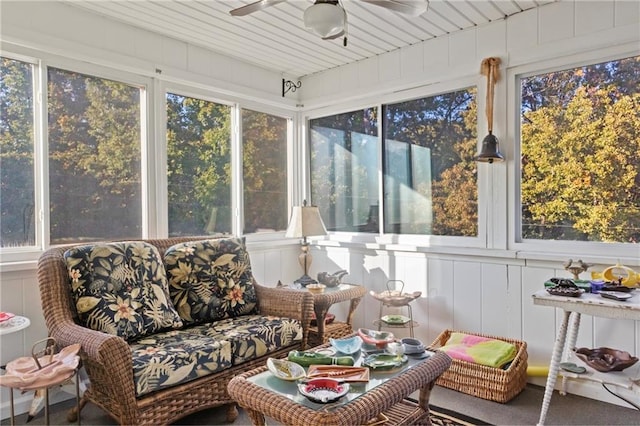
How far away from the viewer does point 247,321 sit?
2654mm

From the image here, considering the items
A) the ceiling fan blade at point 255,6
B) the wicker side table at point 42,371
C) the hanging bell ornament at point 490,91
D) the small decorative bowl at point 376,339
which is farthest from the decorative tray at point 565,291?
the wicker side table at point 42,371

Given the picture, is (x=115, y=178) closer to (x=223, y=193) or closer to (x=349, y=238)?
(x=223, y=193)

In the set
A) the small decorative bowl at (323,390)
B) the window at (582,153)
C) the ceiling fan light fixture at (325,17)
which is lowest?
the small decorative bowl at (323,390)

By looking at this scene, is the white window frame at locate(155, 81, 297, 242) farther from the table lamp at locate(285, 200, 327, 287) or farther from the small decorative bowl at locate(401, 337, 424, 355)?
the small decorative bowl at locate(401, 337, 424, 355)

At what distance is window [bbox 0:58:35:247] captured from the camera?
246 centimetres

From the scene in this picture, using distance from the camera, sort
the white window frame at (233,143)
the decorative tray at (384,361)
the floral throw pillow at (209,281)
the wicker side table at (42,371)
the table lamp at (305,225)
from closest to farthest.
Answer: the wicker side table at (42,371)
the decorative tray at (384,361)
the floral throw pillow at (209,281)
the white window frame at (233,143)
the table lamp at (305,225)

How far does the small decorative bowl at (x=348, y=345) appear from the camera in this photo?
2.05m

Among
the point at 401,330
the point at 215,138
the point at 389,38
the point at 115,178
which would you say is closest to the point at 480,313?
the point at 401,330

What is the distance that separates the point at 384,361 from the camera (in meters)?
1.91

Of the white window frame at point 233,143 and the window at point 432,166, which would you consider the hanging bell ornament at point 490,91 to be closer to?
the window at point 432,166

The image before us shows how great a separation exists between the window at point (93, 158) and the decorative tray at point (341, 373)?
187cm

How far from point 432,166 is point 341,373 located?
2.05 meters

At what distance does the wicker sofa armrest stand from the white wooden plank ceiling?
186cm

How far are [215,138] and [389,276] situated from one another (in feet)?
6.17
